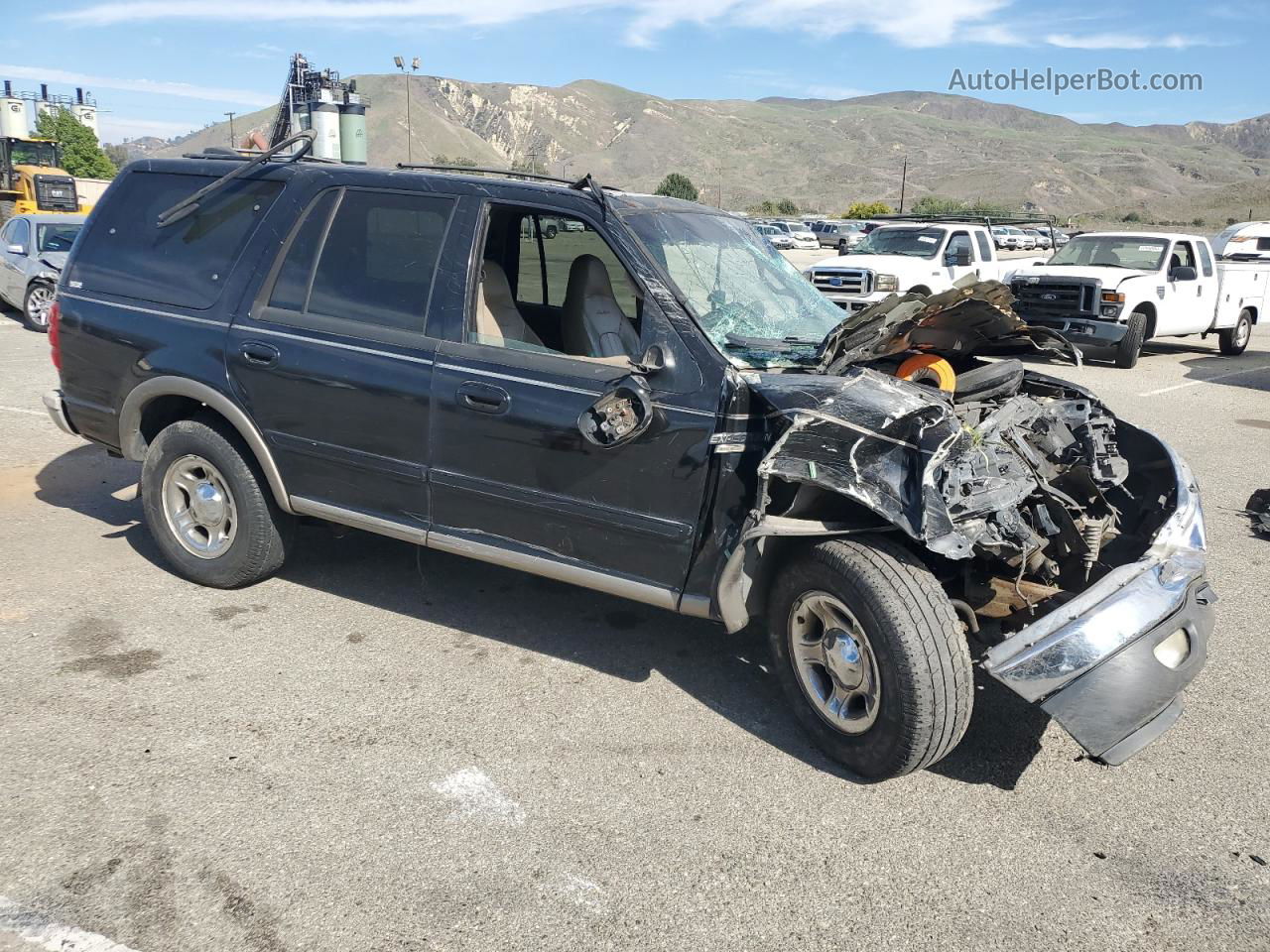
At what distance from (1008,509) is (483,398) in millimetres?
1983

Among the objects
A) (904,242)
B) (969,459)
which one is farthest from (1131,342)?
(969,459)

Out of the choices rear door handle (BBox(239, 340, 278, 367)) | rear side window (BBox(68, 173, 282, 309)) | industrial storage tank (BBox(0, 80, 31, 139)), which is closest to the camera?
rear door handle (BBox(239, 340, 278, 367))

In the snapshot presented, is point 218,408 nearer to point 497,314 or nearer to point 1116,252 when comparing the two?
point 497,314

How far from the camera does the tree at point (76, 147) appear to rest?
75.9 m

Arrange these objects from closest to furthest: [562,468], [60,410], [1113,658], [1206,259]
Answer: [1113,658] < [562,468] < [60,410] < [1206,259]

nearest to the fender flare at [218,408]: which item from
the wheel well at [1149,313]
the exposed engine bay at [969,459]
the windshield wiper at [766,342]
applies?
the windshield wiper at [766,342]

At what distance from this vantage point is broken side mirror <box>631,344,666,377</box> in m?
3.65

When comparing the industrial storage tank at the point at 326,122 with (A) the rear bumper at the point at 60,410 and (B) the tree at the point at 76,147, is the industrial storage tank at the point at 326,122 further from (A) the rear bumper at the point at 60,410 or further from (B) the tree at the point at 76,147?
(A) the rear bumper at the point at 60,410

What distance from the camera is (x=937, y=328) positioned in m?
4.10

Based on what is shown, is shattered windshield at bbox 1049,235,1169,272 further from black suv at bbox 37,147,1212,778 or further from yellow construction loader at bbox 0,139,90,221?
yellow construction loader at bbox 0,139,90,221

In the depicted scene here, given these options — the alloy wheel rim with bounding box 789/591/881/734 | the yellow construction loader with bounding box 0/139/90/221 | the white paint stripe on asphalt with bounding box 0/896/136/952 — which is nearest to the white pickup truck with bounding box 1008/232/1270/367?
the alloy wheel rim with bounding box 789/591/881/734

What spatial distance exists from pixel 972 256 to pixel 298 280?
45.4ft

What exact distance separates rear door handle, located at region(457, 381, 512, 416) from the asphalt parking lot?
43.8 inches

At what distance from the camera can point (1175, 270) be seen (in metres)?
14.0
